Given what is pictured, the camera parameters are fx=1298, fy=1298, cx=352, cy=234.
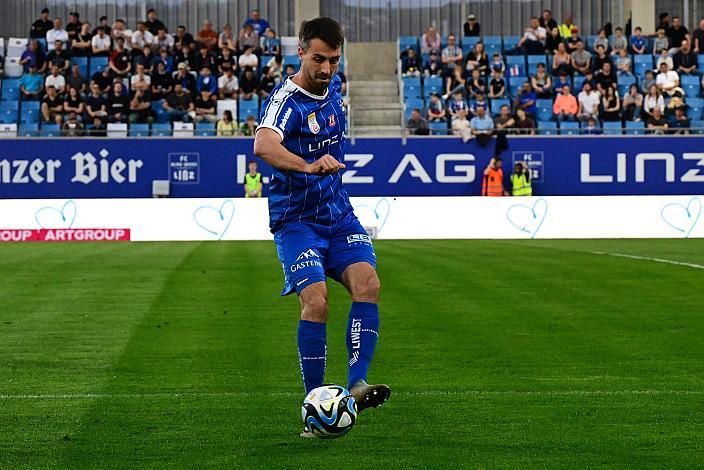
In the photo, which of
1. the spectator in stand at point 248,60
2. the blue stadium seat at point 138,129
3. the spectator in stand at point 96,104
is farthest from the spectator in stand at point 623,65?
the spectator in stand at point 96,104

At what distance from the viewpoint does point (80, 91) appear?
30.5m

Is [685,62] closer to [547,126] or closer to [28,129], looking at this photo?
[547,126]

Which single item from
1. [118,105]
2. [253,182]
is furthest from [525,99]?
[118,105]

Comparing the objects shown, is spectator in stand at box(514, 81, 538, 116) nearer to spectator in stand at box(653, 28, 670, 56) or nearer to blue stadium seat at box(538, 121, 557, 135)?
blue stadium seat at box(538, 121, 557, 135)

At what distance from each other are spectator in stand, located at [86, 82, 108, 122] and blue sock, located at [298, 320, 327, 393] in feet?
80.9

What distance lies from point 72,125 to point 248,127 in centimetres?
405

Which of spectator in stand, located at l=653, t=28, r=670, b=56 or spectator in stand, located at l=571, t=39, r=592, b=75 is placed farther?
spectator in stand, located at l=653, t=28, r=670, b=56

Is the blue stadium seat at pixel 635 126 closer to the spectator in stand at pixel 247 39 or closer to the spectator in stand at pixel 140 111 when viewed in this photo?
the spectator in stand at pixel 247 39

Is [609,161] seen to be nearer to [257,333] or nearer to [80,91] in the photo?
[80,91]

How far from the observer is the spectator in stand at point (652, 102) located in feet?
101

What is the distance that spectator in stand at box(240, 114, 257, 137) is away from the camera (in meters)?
29.9

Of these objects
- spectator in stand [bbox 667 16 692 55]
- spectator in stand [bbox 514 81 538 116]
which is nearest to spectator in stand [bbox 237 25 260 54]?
spectator in stand [bbox 514 81 538 116]

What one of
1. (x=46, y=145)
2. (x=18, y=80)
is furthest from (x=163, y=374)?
(x=18, y=80)

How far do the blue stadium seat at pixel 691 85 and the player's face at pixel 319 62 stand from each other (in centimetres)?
2671
